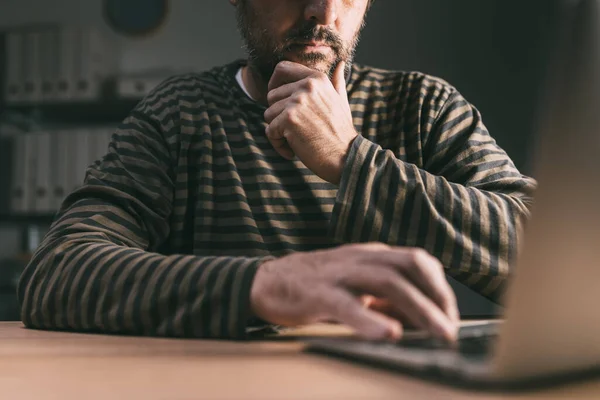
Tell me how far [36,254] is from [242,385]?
56cm

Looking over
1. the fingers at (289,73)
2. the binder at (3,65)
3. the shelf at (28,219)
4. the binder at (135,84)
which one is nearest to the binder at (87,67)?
the binder at (135,84)

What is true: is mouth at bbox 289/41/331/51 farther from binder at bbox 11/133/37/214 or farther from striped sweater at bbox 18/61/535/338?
binder at bbox 11/133/37/214

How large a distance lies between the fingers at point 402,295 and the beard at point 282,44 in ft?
2.12

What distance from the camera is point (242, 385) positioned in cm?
40

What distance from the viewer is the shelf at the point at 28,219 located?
2.92m

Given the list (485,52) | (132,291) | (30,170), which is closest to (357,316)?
(132,291)

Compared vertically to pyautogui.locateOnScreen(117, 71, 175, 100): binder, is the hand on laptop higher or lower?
lower

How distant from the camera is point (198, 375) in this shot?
1.42 feet

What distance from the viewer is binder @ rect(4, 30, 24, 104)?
291 cm

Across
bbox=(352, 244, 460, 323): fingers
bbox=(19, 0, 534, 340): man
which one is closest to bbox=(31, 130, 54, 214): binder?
bbox=(19, 0, 534, 340): man

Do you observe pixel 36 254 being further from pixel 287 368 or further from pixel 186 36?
pixel 186 36

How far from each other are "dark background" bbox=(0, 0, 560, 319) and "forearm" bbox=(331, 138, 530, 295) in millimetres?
2008

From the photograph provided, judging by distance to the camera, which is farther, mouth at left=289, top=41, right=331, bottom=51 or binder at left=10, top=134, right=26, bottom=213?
binder at left=10, top=134, right=26, bottom=213

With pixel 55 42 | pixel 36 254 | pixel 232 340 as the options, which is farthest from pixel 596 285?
pixel 55 42
